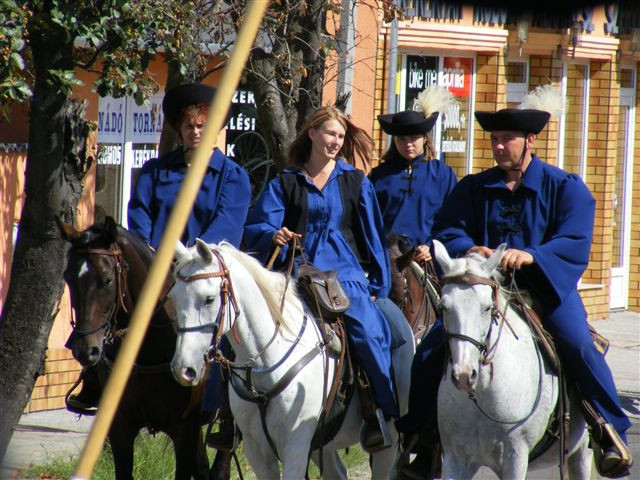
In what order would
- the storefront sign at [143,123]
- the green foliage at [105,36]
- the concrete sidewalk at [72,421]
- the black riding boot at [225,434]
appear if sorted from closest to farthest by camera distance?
1. the black riding boot at [225,434]
2. the green foliage at [105,36]
3. the concrete sidewalk at [72,421]
4. the storefront sign at [143,123]

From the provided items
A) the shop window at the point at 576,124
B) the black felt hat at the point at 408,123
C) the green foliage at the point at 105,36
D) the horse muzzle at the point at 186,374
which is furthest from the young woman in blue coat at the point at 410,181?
the shop window at the point at 576,124

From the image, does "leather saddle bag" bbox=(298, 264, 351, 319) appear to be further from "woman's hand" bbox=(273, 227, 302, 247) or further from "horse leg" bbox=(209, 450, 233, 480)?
"horse leg" bbox=(209, 450, 233, 480)

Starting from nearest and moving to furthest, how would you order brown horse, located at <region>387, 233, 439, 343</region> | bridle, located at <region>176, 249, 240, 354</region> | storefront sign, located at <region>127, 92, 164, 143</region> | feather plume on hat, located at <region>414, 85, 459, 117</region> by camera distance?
bridle, located at <region>176, 249, 240, 354</region> → brown horse, located at <region>387, 233, 439, 343</region> → feather plume on hat, located at <region>414, 85, 459, 117</region> → storefront sign, located at <region>127, 92, 164, 143</region>

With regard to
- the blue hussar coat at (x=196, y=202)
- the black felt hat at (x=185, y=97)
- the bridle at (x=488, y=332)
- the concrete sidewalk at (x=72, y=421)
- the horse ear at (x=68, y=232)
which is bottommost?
the concrete sidewalk at (x=72, y=421)

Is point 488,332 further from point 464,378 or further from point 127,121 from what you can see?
point 127,121

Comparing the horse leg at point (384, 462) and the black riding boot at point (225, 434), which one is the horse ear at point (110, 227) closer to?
the black riding boot at point (225, 434)

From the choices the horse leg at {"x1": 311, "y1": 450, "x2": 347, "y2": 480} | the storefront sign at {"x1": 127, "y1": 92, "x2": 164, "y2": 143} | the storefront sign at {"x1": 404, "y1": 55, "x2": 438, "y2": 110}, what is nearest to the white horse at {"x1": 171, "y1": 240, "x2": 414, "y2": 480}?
the horse leg at {"x1": 311, "y1": 450, "x2": 347, "y2": 480}

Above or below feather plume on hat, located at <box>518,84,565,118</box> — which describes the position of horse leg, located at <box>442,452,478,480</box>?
below

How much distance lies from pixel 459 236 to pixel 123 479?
2063mm

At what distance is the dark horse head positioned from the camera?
5.58 metres

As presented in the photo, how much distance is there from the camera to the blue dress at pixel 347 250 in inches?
235

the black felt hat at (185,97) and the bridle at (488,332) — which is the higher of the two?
the black felt hat at (185,97)

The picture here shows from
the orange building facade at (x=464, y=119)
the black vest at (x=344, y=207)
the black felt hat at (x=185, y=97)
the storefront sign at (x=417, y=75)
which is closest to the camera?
the black vest at (x=344, y=207)

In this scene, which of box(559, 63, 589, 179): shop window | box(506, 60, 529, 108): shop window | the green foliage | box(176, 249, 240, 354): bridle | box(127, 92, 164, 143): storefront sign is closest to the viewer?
box(176, 249, 240, 354): bridle
